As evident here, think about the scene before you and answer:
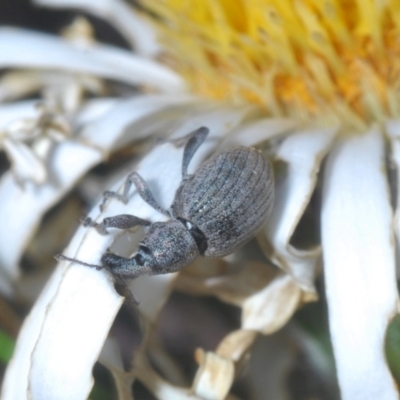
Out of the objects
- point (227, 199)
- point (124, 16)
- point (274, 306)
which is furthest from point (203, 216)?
point (124, 16)

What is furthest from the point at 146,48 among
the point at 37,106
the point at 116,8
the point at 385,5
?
the point at 385,5

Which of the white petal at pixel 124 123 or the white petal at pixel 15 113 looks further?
the white petal at pixel 15 113

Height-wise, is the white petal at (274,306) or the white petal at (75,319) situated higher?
the white petal at (75,319)

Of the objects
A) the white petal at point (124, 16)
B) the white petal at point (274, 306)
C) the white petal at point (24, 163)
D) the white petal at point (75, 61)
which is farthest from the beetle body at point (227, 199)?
the white petal at point (124, 16)

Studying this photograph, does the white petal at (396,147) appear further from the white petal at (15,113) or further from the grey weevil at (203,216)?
the white petal at (15,113)

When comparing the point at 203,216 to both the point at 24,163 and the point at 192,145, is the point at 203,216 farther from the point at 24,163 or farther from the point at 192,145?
the point at 24,163

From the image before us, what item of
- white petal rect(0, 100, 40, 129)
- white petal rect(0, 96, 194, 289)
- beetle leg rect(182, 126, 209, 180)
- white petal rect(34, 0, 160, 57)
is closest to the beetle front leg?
beetle leg rect(182, 126, 209, 180)

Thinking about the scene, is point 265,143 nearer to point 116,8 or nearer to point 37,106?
point 37,106
